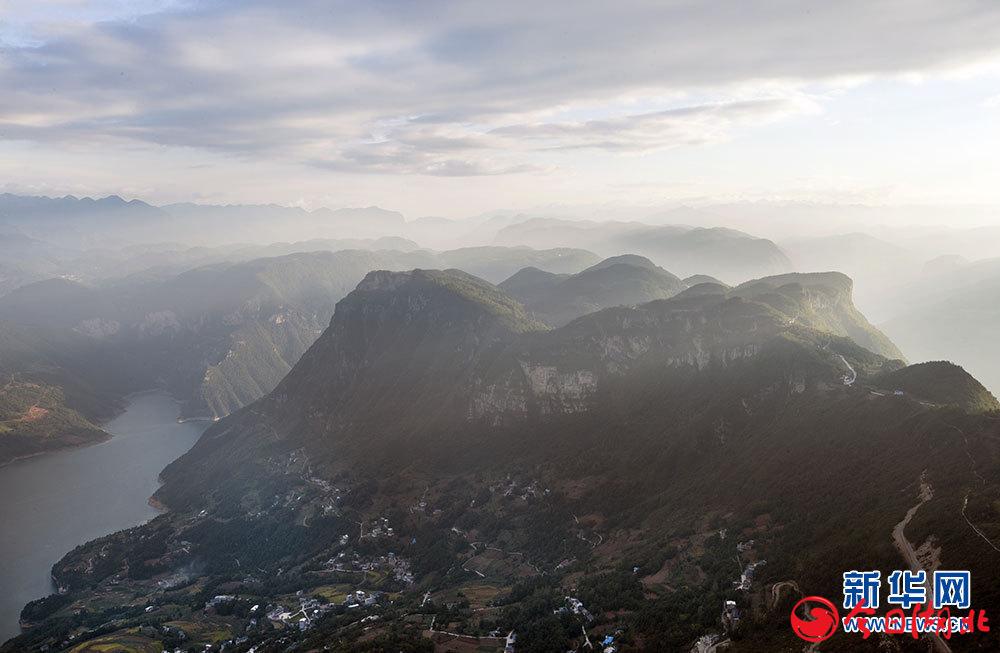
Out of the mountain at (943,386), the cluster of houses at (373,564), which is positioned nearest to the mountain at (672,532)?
the mountain at (943,386)

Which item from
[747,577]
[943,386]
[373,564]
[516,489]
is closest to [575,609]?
[747,577]

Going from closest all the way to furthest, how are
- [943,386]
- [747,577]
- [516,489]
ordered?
[747,577]
[943,386]
[516,489]

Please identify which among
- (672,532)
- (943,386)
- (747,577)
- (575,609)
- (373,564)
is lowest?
(373,564)

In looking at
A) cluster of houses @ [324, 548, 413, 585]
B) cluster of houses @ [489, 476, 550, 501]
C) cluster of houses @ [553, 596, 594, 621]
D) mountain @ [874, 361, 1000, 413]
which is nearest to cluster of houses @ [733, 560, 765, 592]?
cluster of houses @ [553, 596, 594, 621]

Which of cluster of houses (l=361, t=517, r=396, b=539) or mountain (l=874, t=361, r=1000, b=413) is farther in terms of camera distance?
cluster of houses (l=361, t=517, r=396, b=539)

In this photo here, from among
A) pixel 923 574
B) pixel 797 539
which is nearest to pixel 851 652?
pixel 923 574

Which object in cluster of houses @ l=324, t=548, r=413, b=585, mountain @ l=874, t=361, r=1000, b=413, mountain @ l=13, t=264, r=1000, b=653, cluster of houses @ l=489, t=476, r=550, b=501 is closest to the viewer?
mountain @ l=13, t=264, r=1000, b=653

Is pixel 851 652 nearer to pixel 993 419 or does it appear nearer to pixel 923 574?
pixel 923 574

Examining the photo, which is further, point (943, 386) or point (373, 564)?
point (373, 564)

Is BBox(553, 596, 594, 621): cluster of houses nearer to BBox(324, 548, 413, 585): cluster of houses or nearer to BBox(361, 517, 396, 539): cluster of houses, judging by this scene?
BBox(324, 548, 413, 585): cluster of houses

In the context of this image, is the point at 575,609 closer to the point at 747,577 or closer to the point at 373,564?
the point at 747,577

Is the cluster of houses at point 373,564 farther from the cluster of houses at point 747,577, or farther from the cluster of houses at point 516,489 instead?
the cluster of houses at point 747,577
